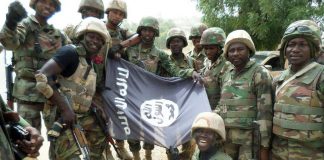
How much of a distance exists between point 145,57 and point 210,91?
1434mm

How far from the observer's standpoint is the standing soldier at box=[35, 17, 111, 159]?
13.3 ft

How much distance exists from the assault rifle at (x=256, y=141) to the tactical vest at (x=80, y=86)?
6.30 feet

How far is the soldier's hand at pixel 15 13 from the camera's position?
3616mm

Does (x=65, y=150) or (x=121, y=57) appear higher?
(x=121, y=57)

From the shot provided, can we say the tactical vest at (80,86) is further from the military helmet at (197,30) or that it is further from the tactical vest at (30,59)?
the military helmet at (197,30)

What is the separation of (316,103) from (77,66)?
2571 millimetres

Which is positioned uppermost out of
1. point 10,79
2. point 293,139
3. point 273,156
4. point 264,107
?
point 10,79

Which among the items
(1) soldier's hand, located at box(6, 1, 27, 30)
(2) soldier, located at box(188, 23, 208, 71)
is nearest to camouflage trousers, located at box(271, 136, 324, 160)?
(1) soldier's hand, located at box(6, 1, 27, 30)

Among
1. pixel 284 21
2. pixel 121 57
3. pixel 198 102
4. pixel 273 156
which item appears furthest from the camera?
pixel 284 21

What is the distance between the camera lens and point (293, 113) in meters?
3.65

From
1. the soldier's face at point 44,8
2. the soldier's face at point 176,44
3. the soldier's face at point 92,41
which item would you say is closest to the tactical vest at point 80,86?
the soldier's face at point 92,41

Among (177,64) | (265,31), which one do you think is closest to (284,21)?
(265,31)

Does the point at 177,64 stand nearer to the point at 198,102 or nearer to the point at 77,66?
the point at 198,102

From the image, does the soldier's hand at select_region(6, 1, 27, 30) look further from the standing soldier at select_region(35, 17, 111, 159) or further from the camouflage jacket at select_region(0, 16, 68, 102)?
the camouflage jacket at select_region(0, 16, 68, 102)
